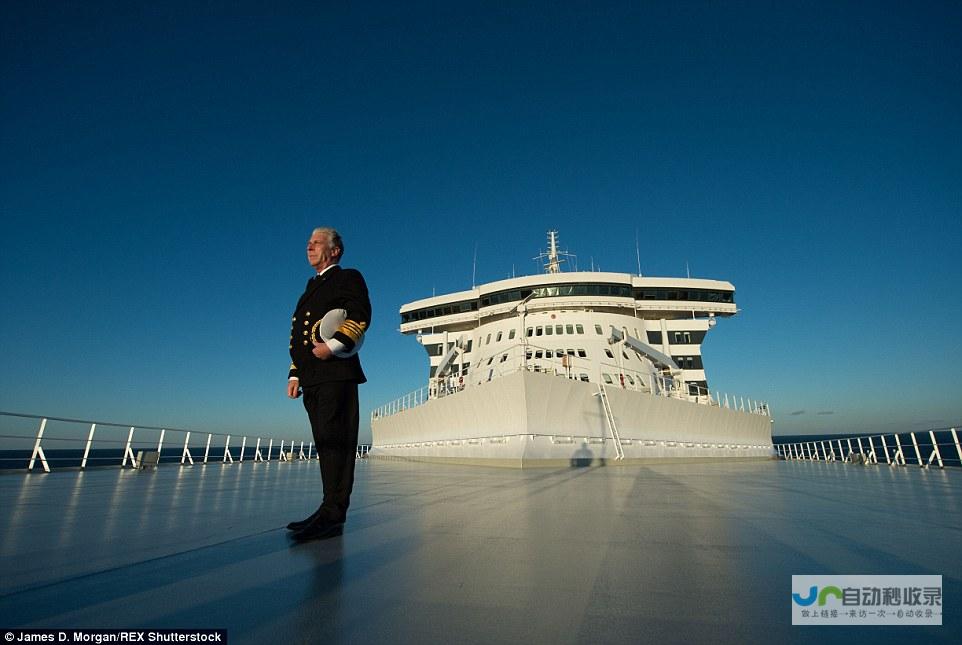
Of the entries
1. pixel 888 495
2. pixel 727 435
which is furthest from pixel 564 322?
pixel 888 495

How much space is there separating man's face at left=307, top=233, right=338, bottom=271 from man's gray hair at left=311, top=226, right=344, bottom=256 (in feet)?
0.05

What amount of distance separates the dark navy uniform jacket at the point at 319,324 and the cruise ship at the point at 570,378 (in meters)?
9.56

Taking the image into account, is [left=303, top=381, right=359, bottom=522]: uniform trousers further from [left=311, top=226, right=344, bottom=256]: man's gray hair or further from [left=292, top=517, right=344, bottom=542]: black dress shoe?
[left=311, top=226, right=344, bottom=256]: man's gray hair

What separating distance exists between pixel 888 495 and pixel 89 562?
6.69 m

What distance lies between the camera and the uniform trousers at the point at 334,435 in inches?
116

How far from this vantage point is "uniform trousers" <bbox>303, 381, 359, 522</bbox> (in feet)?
9.66

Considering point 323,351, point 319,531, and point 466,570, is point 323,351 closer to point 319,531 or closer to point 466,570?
point 319,531

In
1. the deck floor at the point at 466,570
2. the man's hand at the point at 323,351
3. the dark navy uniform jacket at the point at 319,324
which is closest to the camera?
the deck floor at the point at 466,570

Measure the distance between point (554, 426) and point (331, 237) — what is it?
11033mm

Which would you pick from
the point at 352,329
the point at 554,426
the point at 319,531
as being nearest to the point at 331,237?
the point at 352,329

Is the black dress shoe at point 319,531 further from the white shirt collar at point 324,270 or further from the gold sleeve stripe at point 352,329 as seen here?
the white shirt collar at point 324,270

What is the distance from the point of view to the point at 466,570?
1871 millimetres

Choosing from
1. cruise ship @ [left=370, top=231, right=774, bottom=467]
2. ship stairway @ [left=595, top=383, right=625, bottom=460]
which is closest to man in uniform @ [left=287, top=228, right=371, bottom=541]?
cruise ship @ [left=370, top=231, right=774, bottom=467]

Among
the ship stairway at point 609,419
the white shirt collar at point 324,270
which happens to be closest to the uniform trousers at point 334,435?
the white shirt collar at point 324,270
